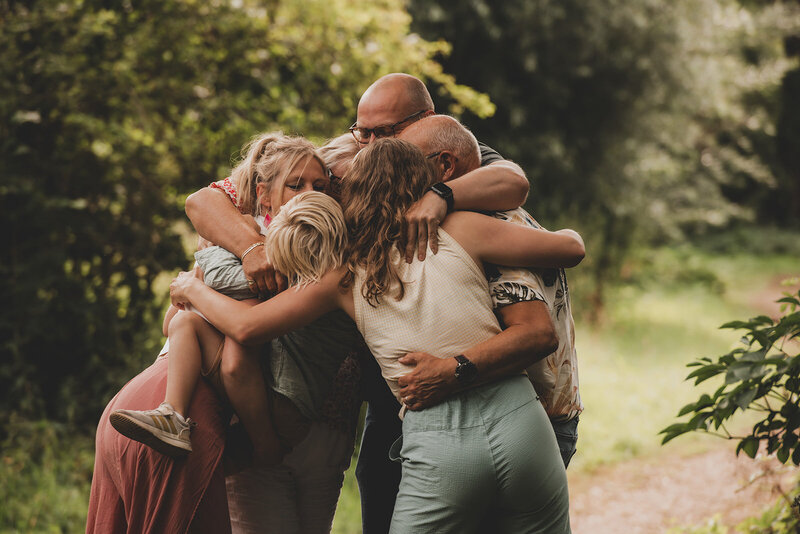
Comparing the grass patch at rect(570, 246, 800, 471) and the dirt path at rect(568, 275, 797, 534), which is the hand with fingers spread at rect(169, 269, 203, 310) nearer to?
the grass patch at rect(570, 246, 800, 471)

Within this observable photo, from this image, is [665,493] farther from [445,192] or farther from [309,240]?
[309,240]

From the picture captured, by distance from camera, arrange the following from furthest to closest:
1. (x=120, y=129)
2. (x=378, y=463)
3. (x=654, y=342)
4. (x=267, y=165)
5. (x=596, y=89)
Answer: (x=596, y=89)
(x=654, y=342)
(x=120, y=129)
(x=378, y=463)
(x=267, y=165)

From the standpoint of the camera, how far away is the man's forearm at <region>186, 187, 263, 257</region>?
93.1 inches

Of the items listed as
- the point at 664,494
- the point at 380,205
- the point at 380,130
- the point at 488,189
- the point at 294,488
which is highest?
the point at 380,130

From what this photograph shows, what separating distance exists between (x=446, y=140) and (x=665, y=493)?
4.21 metres

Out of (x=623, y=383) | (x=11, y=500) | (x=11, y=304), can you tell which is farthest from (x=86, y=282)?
(x=623, y=383)

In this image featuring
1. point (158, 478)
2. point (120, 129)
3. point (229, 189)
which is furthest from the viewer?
point (120, 129)

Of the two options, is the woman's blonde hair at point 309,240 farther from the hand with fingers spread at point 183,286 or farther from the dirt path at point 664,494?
the dirt path at point 664,494

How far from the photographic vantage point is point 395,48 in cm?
605

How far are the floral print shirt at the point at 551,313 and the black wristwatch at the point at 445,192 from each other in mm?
179

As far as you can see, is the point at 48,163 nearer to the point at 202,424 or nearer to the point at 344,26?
the point at 344,26

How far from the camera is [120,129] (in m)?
5.18

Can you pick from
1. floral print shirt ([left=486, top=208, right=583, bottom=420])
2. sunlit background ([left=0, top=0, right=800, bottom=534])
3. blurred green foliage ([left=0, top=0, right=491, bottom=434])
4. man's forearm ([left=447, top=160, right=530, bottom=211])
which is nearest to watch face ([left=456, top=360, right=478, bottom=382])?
floral print shirt ([left=486, top=208, right=583, bottom=420])

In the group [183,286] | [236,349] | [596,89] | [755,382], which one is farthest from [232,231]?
[596,89]
